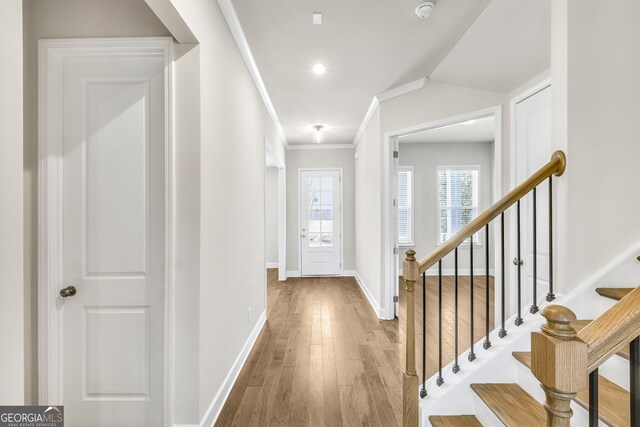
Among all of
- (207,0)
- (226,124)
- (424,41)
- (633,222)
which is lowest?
(633,222)

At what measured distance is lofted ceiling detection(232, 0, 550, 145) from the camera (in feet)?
6.84

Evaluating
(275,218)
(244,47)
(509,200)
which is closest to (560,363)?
(509,200)

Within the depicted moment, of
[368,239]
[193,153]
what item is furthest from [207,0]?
[368,239]

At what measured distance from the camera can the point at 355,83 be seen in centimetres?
335

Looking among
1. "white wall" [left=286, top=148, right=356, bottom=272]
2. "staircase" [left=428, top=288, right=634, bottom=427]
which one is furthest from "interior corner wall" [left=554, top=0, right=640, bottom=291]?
"white wall" [left=286, top=148, right=356, bottom=272]

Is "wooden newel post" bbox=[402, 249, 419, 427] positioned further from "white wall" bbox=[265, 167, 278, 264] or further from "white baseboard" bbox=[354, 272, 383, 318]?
"white wall" bbox=[265, 167, 278, 264]

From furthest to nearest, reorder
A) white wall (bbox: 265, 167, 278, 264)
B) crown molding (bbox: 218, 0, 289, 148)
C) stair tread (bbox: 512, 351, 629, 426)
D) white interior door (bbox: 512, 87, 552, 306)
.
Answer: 1. white wall (bbox: 265, 167, 278, 264)
2. white interior door (bbox: 512, 87, 552, 306)
3. crown molding (bbox: 218, 0, 289, 148)
4. stair tread (bbox: 512, 351, 629, 426)

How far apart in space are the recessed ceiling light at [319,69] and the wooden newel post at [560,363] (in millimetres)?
2842

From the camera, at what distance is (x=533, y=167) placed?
2.55 meters

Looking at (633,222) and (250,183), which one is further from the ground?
(250,183)

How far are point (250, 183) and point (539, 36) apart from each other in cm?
261

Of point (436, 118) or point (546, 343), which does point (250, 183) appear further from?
point (546, 343)

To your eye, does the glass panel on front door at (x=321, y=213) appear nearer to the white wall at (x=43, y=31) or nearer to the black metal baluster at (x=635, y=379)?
the white wall at (x=43, y=31)

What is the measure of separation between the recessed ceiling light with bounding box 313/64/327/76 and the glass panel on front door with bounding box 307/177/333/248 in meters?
3.15
